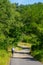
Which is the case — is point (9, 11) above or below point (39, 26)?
above

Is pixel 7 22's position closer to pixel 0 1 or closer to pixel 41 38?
pixel 0 1

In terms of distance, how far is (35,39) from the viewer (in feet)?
140

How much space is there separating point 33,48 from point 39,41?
29.8 feet

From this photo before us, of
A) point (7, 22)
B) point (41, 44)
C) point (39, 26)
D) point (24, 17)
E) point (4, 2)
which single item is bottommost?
point (24, 17)

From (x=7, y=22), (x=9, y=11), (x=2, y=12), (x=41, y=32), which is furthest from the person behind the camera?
(x=41, y=32)

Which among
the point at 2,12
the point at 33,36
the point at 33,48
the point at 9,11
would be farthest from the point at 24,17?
the point at 2,12

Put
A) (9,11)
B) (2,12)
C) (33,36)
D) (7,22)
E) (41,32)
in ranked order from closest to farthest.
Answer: (2,12)
(7,22)
(9,11)
(41,32)
(33,36)

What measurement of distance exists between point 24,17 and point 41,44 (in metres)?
45.1

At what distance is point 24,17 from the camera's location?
286 feet

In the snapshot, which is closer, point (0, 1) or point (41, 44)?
point (0, 1)

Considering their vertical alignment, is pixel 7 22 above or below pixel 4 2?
below

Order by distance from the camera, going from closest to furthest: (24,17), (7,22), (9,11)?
(7,22) → (9,11) → (24,17)

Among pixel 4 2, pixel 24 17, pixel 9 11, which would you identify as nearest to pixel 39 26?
pixel 9 11

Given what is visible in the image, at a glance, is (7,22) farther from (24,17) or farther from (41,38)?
(24,17)
